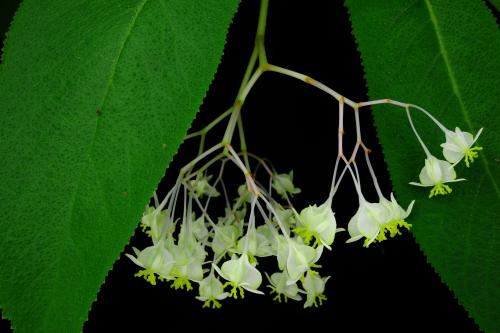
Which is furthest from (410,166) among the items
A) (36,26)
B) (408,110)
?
(36,26)

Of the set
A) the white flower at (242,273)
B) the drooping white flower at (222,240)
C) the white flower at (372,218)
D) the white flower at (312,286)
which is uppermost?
the white flower at (372,218)

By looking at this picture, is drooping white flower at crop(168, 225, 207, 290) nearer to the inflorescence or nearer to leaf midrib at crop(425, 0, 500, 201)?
the inflorescence

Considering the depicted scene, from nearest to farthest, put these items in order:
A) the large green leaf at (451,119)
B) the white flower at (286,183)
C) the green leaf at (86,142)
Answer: the green leaf at (86,142) < the large green leaf at (451,119) < the white flower at (286,183)

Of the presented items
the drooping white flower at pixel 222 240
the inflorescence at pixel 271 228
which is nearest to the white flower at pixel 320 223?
the inflorescence at pixel 271 228

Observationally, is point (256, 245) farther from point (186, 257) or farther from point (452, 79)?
point (452, 79)

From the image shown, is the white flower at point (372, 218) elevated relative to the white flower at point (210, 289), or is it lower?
elevated

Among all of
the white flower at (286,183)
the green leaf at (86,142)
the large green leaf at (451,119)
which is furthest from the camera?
the white flower at (286,183)

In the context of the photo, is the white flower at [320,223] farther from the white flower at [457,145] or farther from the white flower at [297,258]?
the white flower at [457,145]

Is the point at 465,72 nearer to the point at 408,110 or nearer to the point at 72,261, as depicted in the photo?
the point at 408,110
